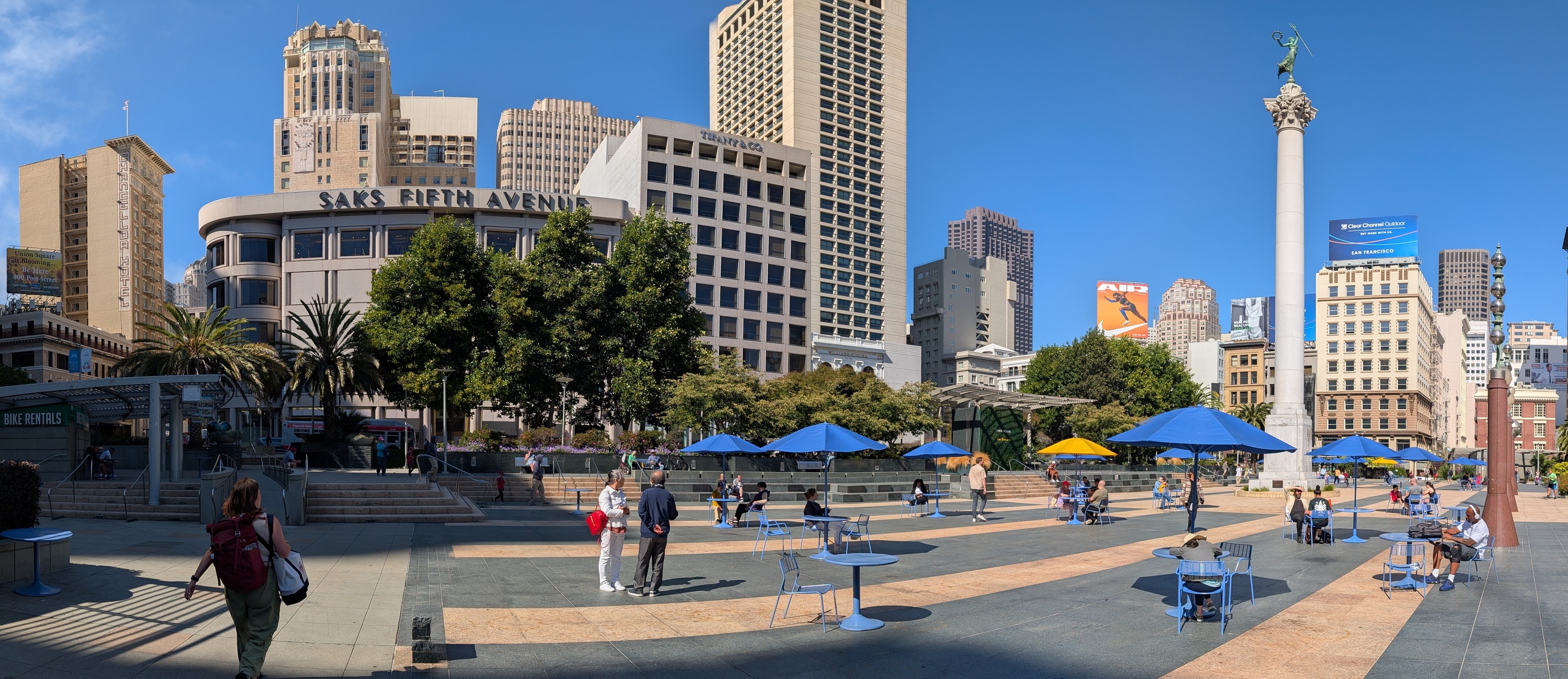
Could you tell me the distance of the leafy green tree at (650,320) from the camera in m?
43.7

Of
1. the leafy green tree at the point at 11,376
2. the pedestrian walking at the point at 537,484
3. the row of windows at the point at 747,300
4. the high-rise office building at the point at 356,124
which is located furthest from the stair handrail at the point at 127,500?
the high-rise office building at the point at 356,124

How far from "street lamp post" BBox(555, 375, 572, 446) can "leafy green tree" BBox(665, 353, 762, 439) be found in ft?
15.7

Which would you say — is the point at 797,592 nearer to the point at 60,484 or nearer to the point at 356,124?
the point at 60,484

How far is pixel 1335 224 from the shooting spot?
115500mm

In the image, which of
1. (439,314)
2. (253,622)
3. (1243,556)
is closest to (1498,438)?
(1243,556)

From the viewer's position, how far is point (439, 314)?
42.5m

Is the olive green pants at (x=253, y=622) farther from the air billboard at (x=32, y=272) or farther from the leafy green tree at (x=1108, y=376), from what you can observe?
the air billboard at (x=32, y=272)

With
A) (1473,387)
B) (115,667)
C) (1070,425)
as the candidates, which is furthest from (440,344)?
(1473,387)

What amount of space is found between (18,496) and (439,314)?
106 ft

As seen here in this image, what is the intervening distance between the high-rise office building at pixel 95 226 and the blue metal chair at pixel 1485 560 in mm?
148221

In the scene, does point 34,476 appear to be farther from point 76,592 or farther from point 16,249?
point 16,249

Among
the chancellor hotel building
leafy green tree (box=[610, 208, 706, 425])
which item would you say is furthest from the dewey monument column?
the chancellor hotel building

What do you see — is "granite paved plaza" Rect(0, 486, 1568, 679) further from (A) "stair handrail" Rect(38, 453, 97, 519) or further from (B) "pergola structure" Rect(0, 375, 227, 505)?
(A) "stair handrail" Rect(38, 453, 97, 519)

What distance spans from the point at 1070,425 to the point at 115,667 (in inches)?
2772
